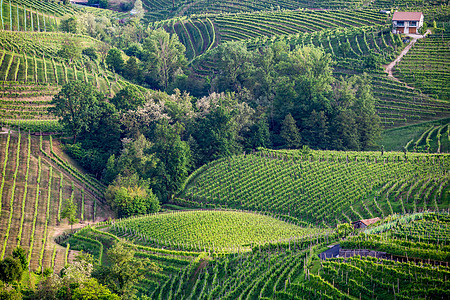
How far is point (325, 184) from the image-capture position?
222 ft

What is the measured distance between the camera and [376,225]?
5019cm

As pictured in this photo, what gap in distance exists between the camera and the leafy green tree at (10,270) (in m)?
50.0

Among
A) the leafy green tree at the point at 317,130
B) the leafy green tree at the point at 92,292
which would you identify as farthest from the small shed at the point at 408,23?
the leafy green tree at the point at 92,292

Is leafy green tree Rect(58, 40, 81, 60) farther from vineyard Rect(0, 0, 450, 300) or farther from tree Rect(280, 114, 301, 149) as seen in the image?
tree Rect(280, 114, 301, 149)

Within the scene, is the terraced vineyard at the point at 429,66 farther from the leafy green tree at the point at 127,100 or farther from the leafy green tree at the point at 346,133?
the leafy green tree at the point at 127,100

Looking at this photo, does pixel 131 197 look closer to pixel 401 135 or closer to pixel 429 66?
pixel 401 135

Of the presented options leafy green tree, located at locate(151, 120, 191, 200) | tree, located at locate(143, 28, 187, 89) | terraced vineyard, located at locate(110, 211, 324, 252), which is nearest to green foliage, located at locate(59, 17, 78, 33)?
tree, located at locate(143, 28, 187, 89)

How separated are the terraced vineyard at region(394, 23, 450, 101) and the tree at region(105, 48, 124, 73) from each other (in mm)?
47707

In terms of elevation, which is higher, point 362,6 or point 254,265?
point 362,6

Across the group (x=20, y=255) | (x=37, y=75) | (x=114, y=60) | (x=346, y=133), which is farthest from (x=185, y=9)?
(x=20, y=255)

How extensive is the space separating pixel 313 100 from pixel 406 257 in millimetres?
48529

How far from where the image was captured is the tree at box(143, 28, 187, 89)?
354ft

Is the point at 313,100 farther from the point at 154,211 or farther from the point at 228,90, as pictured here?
the point at 154,211

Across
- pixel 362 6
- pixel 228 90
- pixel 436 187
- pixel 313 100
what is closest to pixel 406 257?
pixel 436 187
